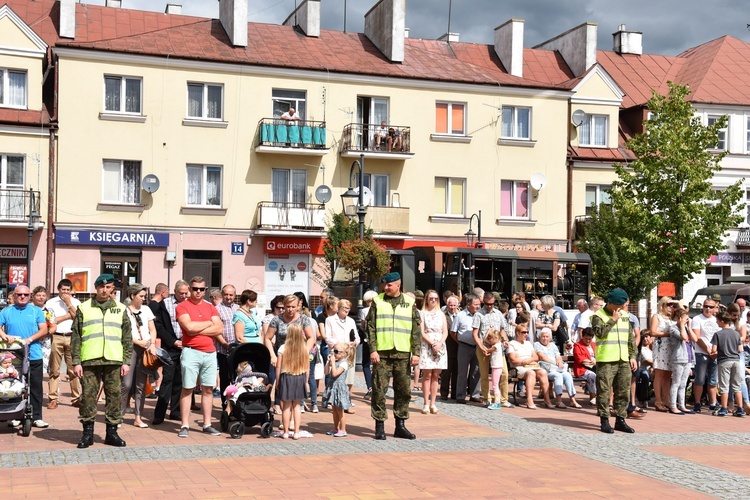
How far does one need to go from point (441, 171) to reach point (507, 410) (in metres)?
23.9

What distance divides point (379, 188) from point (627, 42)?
18319mm

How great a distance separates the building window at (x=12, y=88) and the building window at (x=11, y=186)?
1.89 meters

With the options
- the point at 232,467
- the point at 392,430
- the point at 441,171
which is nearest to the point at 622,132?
the point at 441,171

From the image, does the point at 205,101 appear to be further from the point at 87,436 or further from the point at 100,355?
the point at 87,436

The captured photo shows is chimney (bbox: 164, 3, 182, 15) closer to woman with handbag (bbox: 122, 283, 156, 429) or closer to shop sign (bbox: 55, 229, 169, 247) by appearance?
shop sign (bbox: 55, 229, 169, 247)

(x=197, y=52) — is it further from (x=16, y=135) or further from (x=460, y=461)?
(x=460, y=461)

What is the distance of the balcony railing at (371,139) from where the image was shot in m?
37.1

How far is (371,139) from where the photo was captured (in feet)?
122

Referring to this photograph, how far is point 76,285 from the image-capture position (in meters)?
33.7

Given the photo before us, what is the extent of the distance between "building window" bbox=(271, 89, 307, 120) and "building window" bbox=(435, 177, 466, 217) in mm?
6071

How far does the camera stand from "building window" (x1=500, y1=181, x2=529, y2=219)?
39.6m

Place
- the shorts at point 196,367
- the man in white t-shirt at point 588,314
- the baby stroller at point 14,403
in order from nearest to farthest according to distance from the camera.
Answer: the baby stroller at point 14,403
the shorts at point 196,367
the man in white t-shirt at point 588,314

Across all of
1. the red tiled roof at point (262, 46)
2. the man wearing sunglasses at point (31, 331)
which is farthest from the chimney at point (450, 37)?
the man wearing sunglasses at point (31, 331)

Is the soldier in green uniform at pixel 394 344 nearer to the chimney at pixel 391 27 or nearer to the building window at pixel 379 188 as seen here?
the building window at pixel 379 188
